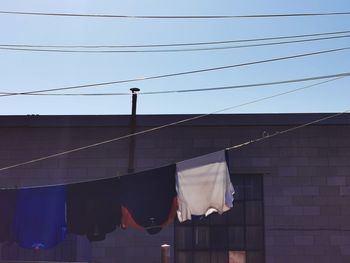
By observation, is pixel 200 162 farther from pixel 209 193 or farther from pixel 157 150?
pixel 157 150

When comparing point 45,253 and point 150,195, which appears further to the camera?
point 45,253

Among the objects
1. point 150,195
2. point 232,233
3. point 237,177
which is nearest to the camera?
point 150,195

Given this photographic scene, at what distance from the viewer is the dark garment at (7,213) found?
11266mm

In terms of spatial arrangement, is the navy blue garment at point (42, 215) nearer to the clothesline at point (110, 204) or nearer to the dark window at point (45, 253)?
the clothesline at point (110, 204)

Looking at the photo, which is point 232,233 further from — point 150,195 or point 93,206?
point 93,206

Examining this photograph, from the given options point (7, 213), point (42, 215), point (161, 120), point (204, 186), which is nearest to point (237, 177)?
point (161, 120)

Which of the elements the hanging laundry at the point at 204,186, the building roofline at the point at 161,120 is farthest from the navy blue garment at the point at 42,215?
the building roofline at the point at 161,120

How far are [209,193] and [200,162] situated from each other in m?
0.60

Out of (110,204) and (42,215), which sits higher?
(110,204)

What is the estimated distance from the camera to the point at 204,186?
10.6 meters

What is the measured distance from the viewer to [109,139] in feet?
50.5

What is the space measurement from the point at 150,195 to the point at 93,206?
45.1 inches

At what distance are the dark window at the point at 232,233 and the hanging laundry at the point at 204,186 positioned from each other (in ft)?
14.4

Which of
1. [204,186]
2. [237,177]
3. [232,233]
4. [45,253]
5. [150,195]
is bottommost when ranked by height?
[45,253]
